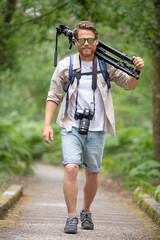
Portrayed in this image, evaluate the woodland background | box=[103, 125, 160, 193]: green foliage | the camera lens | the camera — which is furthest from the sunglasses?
box=[103, 125, 160, 193]: green foliage

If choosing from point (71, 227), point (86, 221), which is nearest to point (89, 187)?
point (86, 221)

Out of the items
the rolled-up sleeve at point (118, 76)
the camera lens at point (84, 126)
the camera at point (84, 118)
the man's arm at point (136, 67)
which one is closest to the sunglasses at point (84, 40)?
the rolled-up sleeve at point (118, 76)

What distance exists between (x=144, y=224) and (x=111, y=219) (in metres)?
0.44

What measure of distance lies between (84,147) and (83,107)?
43cm

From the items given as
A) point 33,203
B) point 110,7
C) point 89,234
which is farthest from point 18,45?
point 89,234

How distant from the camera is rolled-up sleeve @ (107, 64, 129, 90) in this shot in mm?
3963

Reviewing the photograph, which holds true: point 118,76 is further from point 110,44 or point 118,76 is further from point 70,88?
point 110,44

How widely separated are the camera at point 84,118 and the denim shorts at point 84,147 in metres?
0.10

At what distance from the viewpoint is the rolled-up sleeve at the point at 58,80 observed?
12.7ft

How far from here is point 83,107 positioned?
3.86 m

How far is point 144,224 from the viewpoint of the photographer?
14.6 feet

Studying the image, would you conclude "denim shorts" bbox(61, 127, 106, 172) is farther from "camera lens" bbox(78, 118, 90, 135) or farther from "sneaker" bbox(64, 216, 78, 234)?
"sneaker" bbox(64, 216, 78, 234)

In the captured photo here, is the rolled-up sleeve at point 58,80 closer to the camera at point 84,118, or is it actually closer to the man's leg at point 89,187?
the camera at point 84,118

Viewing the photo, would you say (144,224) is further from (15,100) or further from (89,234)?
(15,100)
